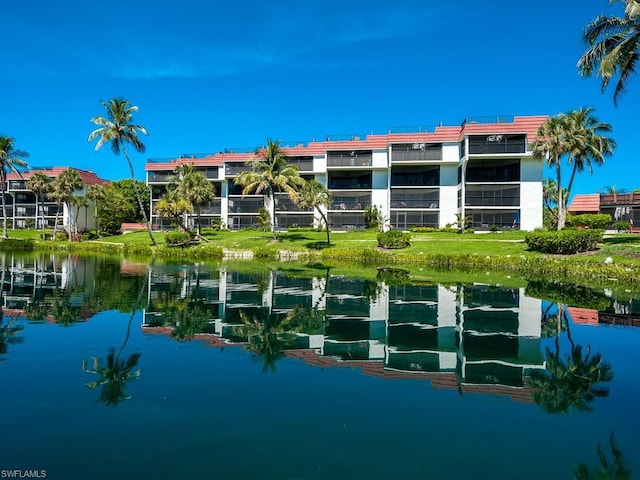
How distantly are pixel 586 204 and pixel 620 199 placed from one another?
515 centimetres

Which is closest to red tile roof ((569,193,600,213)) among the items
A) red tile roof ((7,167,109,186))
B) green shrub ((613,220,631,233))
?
green shrub ((613,220,631,233))

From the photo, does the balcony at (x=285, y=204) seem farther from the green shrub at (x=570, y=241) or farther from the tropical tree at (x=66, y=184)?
the green shrub at (x=570, y=241)

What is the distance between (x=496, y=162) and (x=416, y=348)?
5650 centimetres

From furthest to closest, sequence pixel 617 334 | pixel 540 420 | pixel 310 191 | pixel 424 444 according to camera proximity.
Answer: pixel 310 191, pixel 617 334, pixel 540 420, pixel 424 444

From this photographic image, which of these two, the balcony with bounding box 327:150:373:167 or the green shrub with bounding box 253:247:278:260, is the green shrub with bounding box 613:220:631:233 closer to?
the balcony with bounding box 327:150:373:167

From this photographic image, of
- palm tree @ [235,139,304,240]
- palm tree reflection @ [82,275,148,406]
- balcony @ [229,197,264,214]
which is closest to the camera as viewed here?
palm tree reflection @ [82,275,148,406]

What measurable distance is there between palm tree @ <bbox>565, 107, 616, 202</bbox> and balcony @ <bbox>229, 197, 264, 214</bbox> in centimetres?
4546

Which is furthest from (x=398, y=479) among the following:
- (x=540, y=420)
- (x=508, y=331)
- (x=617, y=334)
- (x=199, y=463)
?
(x=617, y=334)

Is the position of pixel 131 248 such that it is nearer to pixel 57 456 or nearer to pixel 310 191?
pixel 310 191

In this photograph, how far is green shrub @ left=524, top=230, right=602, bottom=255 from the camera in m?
36.0

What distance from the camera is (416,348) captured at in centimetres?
1159

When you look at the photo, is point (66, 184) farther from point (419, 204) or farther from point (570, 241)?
point (570, 241)

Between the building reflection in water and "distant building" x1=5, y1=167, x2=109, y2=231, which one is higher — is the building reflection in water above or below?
below

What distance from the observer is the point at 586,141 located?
44.6 m
